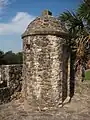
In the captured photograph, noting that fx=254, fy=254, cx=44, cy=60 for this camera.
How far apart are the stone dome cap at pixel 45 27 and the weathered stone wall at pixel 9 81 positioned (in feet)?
5.45

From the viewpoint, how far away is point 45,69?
33.1ft

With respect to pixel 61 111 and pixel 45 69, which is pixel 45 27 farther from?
pixel 61 111

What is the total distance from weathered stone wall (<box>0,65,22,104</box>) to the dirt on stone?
0.41 m

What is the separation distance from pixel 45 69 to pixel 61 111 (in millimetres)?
1747

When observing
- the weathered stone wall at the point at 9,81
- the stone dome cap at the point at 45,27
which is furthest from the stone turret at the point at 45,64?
the weathered stone wall at the point at 9,81

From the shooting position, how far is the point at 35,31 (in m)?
10.2

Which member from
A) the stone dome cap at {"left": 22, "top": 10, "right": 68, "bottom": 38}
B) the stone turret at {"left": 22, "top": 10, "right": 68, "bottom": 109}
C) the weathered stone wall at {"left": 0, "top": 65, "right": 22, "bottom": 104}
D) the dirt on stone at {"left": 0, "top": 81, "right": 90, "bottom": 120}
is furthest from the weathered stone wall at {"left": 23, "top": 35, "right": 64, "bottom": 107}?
the weathered stone wall at {"left": 0, "top": 65, "right": 22, "bottom": 104}

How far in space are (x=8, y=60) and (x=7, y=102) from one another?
1139 centimetres

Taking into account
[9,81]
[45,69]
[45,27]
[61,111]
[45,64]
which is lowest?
[61,111]

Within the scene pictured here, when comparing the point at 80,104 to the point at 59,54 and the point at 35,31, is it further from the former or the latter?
the point at 35,31

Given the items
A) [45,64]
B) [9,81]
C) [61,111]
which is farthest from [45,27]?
[61,111]

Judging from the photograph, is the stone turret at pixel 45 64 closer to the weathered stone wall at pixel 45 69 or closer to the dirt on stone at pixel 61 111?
the weathered stone wall at pixel 45 69

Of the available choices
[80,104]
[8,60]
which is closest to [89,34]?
[80,104]

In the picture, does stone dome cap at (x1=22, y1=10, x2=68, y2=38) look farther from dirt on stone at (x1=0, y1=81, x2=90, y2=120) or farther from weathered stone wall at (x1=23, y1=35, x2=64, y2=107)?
dirt on stone at (x1=0, y1=81, x2=90, y2=120)
